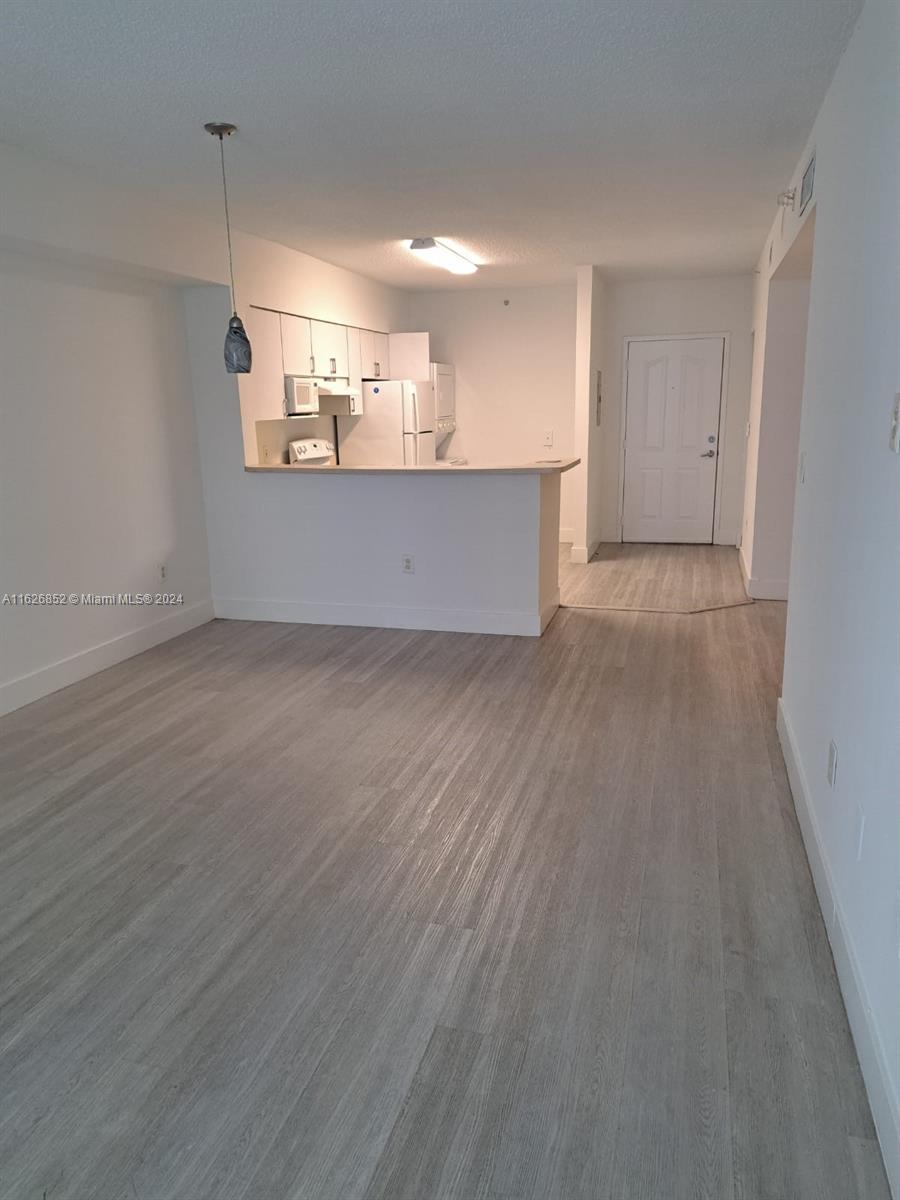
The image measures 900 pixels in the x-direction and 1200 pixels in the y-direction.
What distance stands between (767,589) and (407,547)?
262 centimetres

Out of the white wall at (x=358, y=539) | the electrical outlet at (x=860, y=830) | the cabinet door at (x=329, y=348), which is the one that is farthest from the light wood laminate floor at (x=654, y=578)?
the electrical outlet at (x=860, y=830)

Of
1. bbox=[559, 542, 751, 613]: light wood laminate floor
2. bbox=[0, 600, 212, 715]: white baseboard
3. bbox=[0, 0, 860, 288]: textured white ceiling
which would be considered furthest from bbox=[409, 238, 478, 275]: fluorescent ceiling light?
bbox=[0, 600, 212, 715]: white baseboard

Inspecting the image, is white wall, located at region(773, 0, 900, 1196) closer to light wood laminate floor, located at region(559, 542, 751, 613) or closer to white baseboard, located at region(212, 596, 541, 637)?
white baseboard, located at region(212, 596, 541, 637)

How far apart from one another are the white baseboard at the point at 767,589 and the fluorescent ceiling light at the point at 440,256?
3177 millimetres

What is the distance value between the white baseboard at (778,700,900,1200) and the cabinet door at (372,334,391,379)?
18.1 ft

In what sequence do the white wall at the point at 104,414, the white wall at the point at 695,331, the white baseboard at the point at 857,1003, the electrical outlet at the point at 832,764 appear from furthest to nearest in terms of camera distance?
the white wall at the point at 695,331, the white wall at the point at 104,414, the electrical outlet at the point at 832,764, the white baseboard at the point at 857,1003

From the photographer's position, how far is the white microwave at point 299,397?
222 inches

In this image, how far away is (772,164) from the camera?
377 centimetres

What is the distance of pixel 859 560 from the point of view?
2.03 metres

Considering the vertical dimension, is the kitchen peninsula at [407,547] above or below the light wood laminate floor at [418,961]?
above

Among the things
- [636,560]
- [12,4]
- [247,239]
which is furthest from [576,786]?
[636,560]

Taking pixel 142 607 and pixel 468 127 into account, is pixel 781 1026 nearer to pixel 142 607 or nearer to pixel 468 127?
pixel 468 127

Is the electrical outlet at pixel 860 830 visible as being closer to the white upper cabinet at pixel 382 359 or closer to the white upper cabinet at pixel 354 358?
the white upper cabinet at pixel 354 358

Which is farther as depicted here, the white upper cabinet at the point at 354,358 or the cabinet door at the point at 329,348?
the white upper cabinet at the point at 354,358
